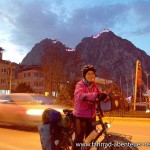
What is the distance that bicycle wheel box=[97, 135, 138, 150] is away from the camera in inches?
217

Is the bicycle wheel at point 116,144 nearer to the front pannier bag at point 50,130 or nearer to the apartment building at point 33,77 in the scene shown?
the front pannier bag at point 50,130

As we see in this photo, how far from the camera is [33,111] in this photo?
1437 cm

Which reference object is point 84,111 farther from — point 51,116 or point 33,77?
point 33,77

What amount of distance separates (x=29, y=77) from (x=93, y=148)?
11089 centimetres

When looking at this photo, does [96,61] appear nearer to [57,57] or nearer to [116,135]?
[57,57]

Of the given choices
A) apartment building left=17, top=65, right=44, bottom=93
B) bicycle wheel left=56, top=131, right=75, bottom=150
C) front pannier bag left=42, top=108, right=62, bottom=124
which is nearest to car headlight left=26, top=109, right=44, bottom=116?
front pannier bag left=42, top=108, right=62, bottom=124

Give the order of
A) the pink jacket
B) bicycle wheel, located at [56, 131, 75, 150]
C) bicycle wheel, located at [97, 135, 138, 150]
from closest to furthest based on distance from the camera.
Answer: bicycle wheel, located at [97, 135, 138, 150]
the pink jacket
bicycle wheel, located at [56, 131, 75, 150]

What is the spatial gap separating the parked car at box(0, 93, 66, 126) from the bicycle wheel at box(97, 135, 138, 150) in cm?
831

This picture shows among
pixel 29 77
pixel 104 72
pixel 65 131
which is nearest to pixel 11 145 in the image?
pixel 65 131

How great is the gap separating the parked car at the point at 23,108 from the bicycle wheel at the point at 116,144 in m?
8.31

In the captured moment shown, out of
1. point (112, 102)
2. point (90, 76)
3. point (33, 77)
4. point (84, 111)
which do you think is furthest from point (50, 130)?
point (33, 77)

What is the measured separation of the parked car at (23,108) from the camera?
14.3 m

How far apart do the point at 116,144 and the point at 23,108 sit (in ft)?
31.6

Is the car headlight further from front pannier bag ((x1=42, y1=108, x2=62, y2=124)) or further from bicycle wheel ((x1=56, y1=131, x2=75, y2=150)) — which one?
bicycle wheel ((x1=56, y1=131, x2=75, y2=150))
